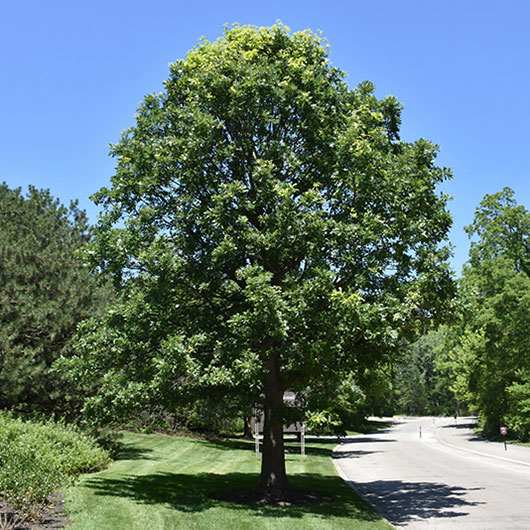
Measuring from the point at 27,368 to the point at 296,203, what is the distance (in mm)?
9102

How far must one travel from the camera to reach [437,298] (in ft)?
41.1

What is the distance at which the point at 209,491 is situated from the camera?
14242 millimetres

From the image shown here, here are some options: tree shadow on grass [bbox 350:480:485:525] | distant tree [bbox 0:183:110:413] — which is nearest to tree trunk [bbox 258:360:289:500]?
tree shadow on grass [bbox 350:480:485:525]

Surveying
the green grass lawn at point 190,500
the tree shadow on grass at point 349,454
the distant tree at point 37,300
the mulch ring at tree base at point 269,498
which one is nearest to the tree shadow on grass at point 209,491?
the green grass lawn at point 190,500

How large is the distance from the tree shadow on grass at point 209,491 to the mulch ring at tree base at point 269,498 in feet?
0.84

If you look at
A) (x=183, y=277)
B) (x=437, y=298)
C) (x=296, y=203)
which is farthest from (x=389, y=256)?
(x=183, y=277)

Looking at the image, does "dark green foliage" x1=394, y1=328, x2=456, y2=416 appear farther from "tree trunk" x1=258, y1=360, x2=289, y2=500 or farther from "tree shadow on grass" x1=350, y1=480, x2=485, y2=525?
"tree trunk" x1=258, y1=360, x2=289, y2=500

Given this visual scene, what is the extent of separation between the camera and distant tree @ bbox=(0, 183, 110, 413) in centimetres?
1582

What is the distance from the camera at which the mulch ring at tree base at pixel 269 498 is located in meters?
12.9

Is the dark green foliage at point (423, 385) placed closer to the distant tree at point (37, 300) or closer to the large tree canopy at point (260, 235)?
the distant tree at point (37, 300)

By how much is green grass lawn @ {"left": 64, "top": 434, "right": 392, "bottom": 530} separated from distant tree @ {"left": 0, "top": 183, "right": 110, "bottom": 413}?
3314mm

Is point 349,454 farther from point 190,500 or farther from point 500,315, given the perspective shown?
point 190,500

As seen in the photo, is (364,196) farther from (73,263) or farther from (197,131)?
(73,263)

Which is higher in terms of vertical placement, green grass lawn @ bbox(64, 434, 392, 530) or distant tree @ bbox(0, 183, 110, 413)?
distant tree @ bbox(0, 183, 110, 413)
